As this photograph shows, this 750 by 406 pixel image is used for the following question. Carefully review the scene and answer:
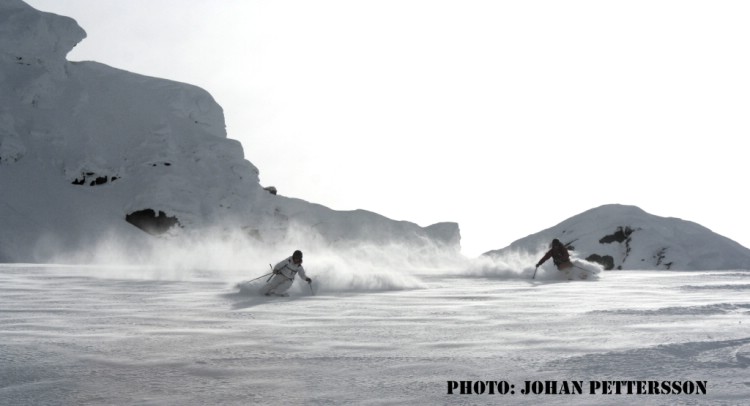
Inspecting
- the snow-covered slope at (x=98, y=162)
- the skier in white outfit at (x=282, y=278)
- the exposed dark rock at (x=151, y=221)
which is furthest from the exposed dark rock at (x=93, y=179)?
the skier in white outfit at (x=282, y=278)

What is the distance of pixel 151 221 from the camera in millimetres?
75375

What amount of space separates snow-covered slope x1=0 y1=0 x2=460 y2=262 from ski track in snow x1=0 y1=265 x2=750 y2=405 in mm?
58469

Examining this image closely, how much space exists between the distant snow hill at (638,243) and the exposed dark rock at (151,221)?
3850 centimetres

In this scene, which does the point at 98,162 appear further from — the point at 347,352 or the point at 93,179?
the point at 347,352

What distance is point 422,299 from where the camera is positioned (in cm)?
1433

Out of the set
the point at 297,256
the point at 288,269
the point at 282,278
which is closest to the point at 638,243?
the point at 297,256

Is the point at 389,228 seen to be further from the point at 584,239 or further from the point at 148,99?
the point at 148,99

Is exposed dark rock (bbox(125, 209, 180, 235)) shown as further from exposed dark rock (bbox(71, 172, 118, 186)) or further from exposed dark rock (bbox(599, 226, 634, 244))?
exposed dark rock (bbox(599, 226, 634, 244))

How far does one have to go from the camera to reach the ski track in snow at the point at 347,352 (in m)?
4.60

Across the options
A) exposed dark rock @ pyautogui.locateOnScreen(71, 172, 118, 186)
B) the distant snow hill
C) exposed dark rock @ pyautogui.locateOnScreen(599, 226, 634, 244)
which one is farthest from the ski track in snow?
exposed dark rock @ pyautogui.locateOnScreen(599, 226, 634, 244)

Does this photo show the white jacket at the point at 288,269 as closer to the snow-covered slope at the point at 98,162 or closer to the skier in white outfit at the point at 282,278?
the skier in white outfit at the point at 282,278

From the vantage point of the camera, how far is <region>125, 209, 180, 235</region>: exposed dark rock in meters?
74.8

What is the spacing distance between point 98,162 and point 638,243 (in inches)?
2689

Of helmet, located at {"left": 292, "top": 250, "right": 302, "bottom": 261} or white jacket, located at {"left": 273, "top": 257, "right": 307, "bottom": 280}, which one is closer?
white jacket, located at {"left": 273, "top": 257, "right": 307, "bottom": 280}
